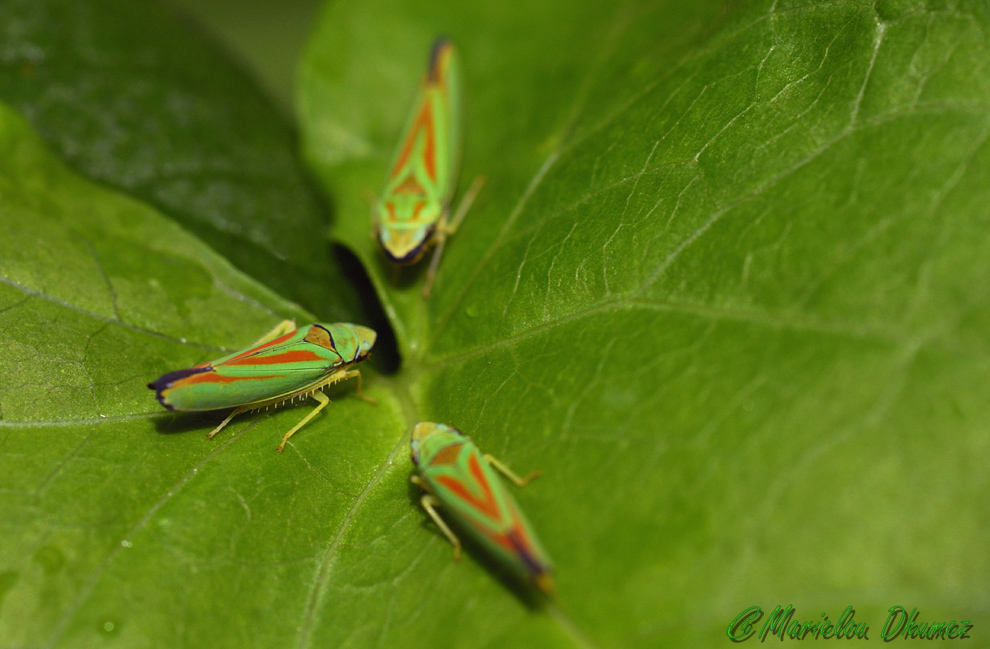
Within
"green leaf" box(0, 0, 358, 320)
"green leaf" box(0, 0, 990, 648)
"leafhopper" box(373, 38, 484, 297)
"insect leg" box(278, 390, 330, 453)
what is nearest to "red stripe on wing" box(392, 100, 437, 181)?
"leafhopper" box(373, 38, 484, 297)

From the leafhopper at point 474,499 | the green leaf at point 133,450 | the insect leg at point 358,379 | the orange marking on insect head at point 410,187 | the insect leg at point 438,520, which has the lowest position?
the green leaf at point 133,450

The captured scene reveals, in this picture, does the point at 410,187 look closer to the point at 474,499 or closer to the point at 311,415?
the point at 311,415

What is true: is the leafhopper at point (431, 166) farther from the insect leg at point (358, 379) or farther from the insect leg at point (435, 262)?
the insect leg at point (358, 379)

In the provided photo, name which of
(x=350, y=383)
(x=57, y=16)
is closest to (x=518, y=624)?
(x=350, y=383)

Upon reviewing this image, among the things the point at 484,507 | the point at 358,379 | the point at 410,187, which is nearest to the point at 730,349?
the point at 484,507

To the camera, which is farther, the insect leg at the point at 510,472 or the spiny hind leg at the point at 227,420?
the spiny hind leg at the point at 227,420

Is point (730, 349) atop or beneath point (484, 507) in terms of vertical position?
atop

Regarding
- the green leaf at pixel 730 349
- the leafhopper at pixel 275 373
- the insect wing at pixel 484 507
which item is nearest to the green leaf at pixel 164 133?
the leafhopper at pixel 275 373
